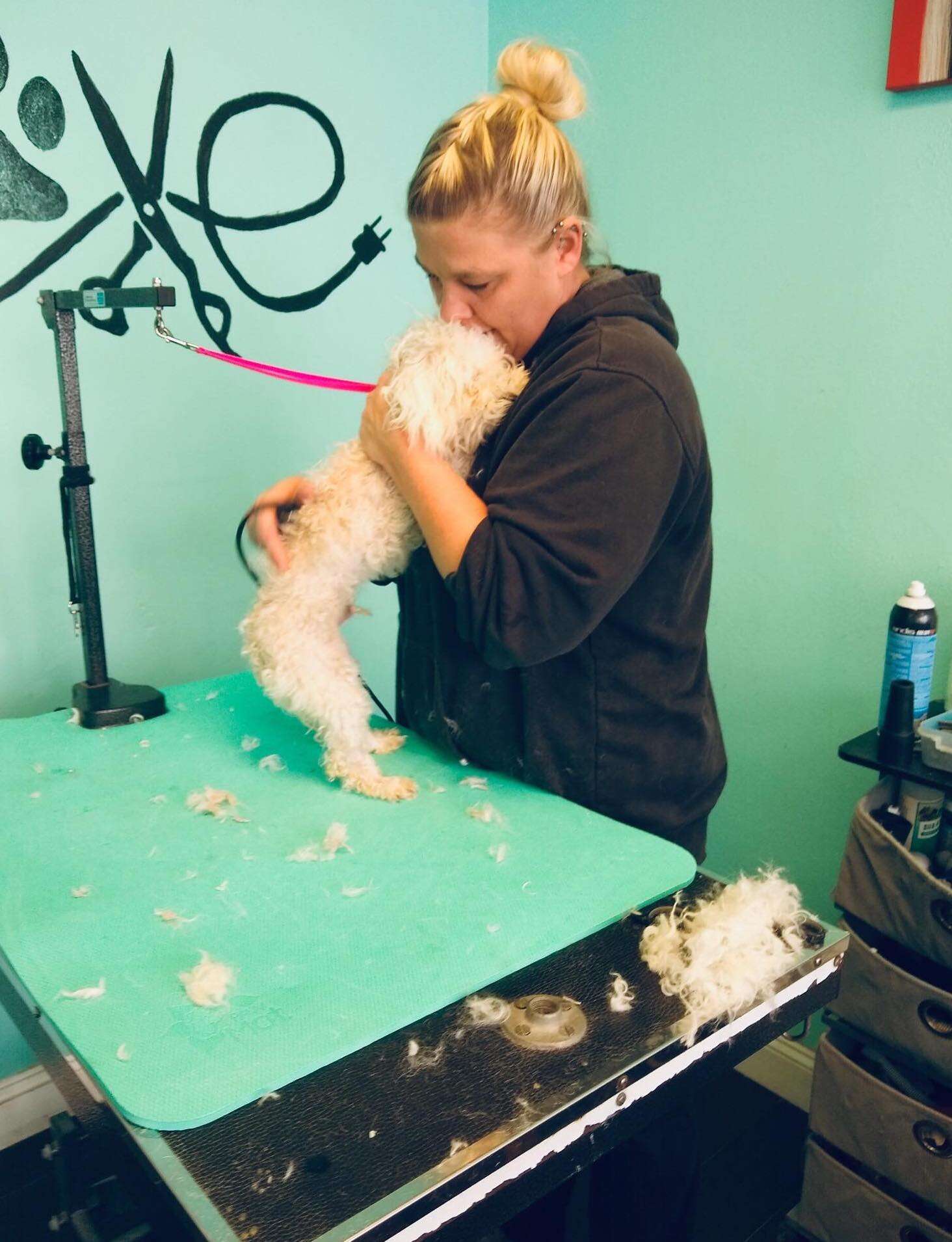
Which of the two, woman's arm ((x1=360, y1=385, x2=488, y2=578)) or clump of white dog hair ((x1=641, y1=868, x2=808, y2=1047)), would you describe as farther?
woman's arm ((x1=360, y1=385, x2=488, y2=578))

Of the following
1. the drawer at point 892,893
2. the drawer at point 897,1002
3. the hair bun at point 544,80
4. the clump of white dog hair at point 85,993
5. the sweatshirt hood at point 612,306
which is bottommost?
the drawer at point 897,1002

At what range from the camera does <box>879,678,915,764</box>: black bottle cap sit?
132cm

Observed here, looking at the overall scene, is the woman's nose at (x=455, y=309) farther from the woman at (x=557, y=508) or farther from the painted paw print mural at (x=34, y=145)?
the painted paw print mural at (x=34, y=145)

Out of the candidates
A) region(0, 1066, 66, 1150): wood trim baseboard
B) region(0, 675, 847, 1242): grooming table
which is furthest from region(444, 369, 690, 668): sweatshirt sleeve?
region(0, 1066, 66, 1150): wood trim baseboard

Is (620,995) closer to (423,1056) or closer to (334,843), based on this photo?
Answer: (423,1056)

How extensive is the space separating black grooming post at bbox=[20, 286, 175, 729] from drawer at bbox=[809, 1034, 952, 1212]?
1.07 m

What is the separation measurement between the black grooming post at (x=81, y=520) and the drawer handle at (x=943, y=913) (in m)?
1.05

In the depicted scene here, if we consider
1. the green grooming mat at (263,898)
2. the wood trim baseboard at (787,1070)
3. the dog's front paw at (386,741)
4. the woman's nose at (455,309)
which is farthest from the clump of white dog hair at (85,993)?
the wood trim baseboard at (787,1070)

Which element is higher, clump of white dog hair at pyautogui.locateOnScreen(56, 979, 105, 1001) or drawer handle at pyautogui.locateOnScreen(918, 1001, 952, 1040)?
clump of white dog hair at pyautogui.locateOnScreen(56, 979, 105, 1001)

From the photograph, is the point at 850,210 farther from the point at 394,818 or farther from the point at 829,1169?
the point at 829,1169

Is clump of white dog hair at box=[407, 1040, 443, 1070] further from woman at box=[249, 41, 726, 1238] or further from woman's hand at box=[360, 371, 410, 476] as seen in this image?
woman's hand at box=[360, 371, 410, 476]

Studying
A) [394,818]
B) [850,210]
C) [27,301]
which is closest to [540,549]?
[394,818]

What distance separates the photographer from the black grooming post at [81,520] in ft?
4.15

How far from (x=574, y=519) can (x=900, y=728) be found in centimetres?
72
